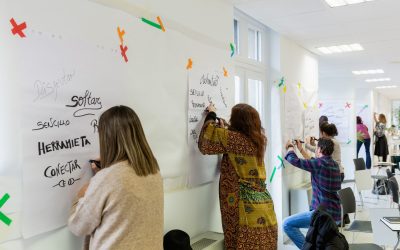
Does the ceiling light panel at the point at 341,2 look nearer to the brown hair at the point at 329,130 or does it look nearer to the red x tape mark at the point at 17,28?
the brown hair at the point at 329,130

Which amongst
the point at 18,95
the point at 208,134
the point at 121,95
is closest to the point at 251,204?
the point at 208,134

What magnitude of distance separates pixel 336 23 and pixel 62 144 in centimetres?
331

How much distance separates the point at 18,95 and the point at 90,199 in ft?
1.62

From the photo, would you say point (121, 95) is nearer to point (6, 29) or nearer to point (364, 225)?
point (6, 29)

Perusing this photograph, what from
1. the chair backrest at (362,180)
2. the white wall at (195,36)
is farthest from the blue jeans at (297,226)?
the chair backrest at (362,180)

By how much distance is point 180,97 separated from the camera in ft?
8.18

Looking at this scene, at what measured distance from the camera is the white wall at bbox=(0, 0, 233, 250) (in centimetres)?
238

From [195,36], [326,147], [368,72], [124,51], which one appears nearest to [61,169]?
[124,51]

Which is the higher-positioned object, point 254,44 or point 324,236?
point 254,44

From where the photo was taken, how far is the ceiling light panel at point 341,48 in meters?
5.20

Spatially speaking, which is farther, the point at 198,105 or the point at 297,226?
the point at 297,226

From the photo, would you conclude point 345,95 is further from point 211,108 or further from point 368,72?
point 211,108

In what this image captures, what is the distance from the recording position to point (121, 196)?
1.41 metres

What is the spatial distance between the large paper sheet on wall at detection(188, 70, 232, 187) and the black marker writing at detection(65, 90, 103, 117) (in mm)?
881
